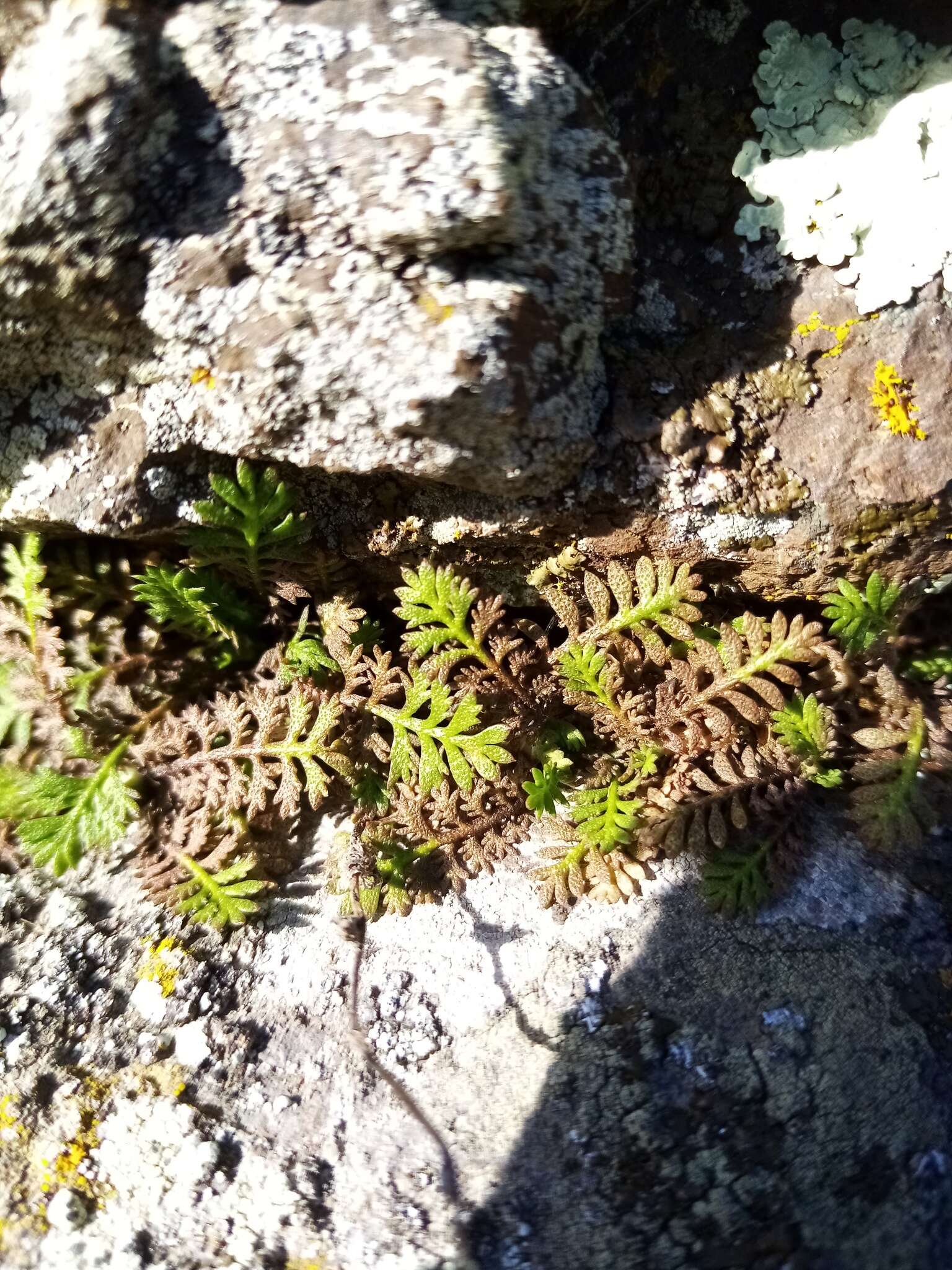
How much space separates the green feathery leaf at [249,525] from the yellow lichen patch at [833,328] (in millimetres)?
1705

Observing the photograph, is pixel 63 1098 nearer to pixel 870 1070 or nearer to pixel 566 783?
pixel 566 783

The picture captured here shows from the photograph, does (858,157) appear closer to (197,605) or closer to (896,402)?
(896,402)

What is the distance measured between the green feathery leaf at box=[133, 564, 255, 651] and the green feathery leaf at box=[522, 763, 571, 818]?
1.27 metres

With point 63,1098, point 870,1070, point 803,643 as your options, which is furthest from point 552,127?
point 63,1098

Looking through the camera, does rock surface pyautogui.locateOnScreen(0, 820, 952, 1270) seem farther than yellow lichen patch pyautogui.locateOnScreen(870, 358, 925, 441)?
No

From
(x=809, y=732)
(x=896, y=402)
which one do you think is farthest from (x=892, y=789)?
(x=896, y=402)

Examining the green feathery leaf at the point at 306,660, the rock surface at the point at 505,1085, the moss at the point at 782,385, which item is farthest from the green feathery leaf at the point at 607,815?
the moss at the point at 782,385

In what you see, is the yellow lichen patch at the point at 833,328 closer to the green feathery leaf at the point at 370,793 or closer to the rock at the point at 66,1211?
the green feathery leaf at the point at 370,793

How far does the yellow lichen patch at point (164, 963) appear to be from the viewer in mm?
2955

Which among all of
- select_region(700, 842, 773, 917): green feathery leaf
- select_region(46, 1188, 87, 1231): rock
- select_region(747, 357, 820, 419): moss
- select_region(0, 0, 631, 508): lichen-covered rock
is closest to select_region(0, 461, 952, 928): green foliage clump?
select_region(700, 842, 773, 917): green feathery leaf

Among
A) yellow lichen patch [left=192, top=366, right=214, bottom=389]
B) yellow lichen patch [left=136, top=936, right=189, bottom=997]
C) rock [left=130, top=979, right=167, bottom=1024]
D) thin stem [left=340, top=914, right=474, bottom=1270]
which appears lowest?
thin stem [left=340, top=914, right=474, bottom=1270]

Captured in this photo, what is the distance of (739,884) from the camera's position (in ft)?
9.35

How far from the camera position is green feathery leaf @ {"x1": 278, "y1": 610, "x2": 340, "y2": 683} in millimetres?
3170

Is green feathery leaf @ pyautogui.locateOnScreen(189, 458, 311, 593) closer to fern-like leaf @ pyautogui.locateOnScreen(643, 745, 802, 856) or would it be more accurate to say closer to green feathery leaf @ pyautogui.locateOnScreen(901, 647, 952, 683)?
fern-like leaf @ pyautogui.locateOnScreen(643, 745, 802, 856)
